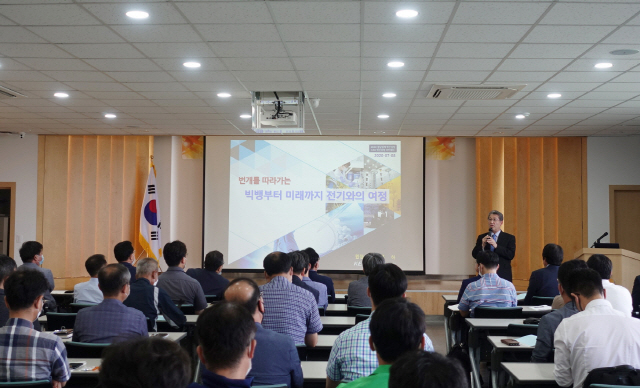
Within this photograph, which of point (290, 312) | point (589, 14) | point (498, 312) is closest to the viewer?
point (290, 312)

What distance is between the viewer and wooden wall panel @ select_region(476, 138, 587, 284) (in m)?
9.70

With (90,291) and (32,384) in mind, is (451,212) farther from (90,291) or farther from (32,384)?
(32,384)

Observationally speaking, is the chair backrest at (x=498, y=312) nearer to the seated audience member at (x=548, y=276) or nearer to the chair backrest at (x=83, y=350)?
the seated audience member at (x=548, y=276)

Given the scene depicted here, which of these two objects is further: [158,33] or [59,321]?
[158,33]

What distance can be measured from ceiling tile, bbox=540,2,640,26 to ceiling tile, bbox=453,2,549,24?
0.11 meters

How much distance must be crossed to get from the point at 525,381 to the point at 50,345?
2.42m

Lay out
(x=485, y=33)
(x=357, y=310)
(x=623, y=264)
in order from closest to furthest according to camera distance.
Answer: (x=485, y=33) < (x=357, y=310) < (x=623, y=264)

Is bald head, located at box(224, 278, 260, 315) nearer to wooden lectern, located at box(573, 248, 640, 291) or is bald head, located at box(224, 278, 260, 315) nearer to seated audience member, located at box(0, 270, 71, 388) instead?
seated audience member, located at box(0, 270, 71, 388)

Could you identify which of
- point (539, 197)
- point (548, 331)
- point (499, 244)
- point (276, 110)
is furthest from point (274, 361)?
point (539, 197)

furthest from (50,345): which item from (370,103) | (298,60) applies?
(370,103)

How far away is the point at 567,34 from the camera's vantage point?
4410mm

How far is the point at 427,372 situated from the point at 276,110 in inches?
226

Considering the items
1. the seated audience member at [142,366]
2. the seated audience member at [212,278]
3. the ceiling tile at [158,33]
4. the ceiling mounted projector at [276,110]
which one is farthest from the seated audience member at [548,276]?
the seated audience member at [142,366]

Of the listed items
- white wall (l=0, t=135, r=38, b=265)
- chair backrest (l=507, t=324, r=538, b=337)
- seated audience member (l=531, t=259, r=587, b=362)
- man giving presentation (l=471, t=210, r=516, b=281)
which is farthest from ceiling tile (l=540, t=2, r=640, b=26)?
white wall (l=0, t=135, r=38, b=265)
